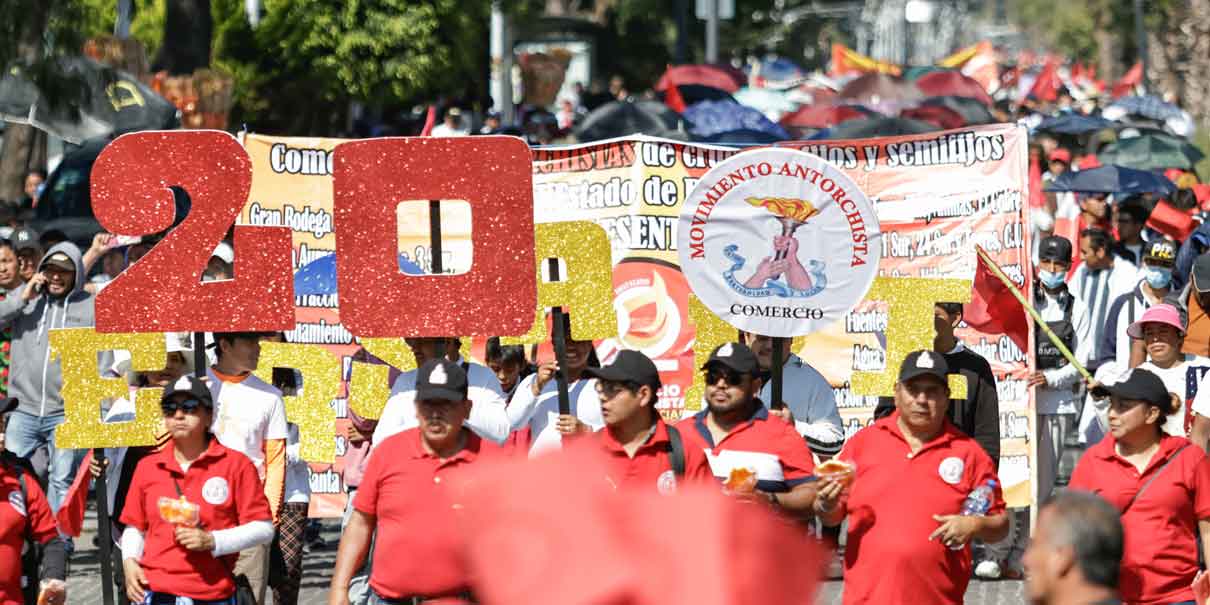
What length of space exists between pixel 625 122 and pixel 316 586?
12.6 metres

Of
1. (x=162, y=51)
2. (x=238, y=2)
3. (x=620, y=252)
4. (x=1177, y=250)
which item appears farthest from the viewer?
(x=238, y=2)

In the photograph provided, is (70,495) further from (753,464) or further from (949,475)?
(949,475)

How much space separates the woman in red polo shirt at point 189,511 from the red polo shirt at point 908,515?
2.03m

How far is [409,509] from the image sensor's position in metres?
6.88

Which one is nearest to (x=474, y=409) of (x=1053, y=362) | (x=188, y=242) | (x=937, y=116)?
(x=188, y=242)

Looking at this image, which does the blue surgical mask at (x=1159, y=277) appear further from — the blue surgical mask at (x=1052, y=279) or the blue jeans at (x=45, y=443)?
the blue jeans at (x=45, y=443)

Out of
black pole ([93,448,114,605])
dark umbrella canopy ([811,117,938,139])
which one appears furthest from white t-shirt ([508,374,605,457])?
dark umbrella canopy ([811,117,938,139])

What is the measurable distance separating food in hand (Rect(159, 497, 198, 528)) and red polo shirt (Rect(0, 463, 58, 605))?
38 cm

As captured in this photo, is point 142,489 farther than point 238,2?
No

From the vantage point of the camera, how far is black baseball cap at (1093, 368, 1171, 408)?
273 inches

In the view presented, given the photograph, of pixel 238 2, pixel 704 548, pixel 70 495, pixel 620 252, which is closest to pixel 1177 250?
pixel 620 252

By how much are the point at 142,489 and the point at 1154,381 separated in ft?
11.3

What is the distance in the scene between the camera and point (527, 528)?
2783 mm

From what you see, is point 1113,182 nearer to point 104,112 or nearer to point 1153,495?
point 104,112
